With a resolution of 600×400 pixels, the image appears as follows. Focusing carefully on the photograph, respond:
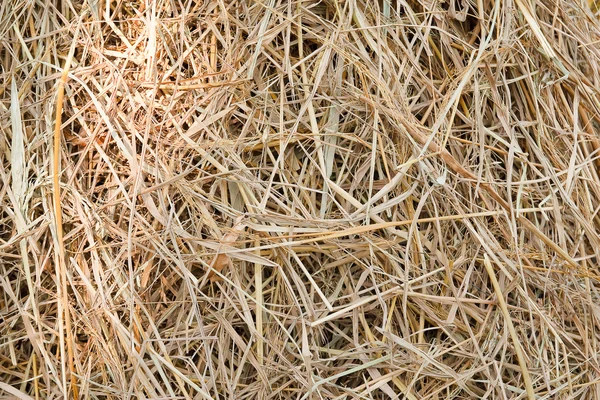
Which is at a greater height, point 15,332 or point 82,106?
point 82,106

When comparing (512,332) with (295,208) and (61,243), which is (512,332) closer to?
(295,208)

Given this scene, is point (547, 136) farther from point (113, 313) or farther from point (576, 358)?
point (113, 313)

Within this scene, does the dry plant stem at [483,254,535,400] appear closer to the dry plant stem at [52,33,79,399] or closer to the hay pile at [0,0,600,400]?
the hay pile at [0,0,600,400]

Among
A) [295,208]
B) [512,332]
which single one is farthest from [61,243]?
[512,332]

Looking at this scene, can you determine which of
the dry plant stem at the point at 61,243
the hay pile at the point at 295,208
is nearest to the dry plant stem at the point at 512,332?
the hay pile at the point at 295,208

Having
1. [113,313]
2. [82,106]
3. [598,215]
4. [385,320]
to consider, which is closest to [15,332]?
[113,313]

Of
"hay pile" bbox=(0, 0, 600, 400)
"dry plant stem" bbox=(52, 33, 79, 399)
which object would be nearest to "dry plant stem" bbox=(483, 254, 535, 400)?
"hay pile" bbox=(0, 0, 600, 400)
